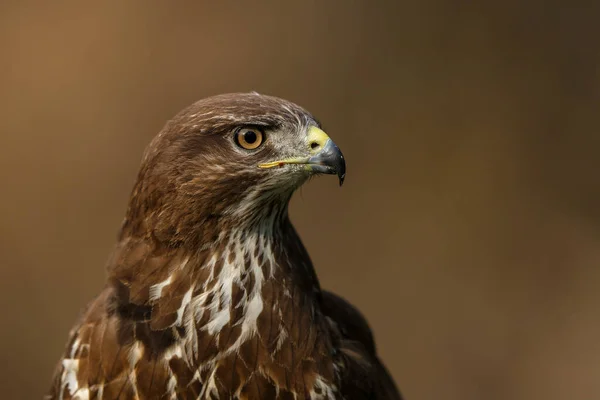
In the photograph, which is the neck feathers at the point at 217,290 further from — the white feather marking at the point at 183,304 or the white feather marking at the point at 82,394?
the white feather marking at the point at 82,394

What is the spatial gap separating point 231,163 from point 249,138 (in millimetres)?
120

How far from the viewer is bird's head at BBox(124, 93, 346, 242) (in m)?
3.61

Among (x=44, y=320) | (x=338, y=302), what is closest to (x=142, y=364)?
(x=338, y=302)

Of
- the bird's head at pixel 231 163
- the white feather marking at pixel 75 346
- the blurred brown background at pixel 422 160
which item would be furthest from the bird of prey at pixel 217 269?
the blurred brown background at pixel 422 160

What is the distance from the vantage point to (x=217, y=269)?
3617mm

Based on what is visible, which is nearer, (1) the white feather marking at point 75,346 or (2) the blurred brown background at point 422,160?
(1) the white feather marking at point 75,346

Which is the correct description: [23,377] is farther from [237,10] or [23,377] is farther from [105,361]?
[105,361]

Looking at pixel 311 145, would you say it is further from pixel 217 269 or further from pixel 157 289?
pixel 157 289

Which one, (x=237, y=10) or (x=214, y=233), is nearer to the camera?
(x=214, y=233)

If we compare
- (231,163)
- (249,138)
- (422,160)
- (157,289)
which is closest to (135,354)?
(157,289)

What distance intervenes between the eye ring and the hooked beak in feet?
0.29

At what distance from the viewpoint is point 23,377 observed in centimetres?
816

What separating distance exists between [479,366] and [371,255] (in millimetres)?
1382

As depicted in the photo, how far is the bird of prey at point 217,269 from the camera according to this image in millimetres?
3617
